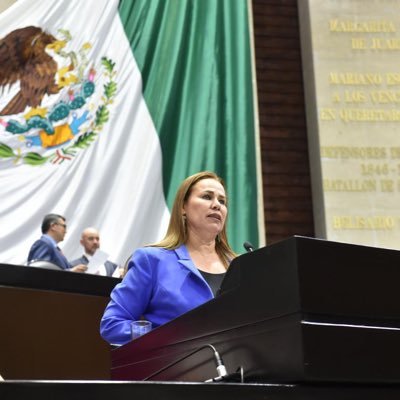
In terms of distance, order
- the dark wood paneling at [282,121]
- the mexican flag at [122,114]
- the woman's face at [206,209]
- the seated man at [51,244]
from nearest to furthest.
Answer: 1. the woman's face at [206,209]
2. the seated man at [51,244]
3. the mexican flag at [122,114]
4. the dark wood paneling at [282,121]

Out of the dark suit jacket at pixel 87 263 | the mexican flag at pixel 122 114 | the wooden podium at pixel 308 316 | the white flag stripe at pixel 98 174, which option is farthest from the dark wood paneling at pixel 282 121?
the wooden podium at pixel 308 316

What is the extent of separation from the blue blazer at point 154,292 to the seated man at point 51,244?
351 cm

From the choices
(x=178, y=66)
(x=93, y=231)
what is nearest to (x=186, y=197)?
(x=93, y=231)

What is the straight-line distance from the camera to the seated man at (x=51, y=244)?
238 inches

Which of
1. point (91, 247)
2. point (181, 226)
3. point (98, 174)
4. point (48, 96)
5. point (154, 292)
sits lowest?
point (154, 292)

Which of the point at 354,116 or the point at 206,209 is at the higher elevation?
the point at 354,116

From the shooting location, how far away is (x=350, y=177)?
7262 mm

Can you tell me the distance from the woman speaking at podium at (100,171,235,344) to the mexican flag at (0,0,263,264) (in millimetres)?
4041

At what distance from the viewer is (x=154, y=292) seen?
238cm

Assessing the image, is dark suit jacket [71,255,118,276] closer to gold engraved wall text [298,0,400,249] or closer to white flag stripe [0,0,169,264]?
white flag stripe [0,0,169,264]

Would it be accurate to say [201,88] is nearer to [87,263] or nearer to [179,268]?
[87,263]

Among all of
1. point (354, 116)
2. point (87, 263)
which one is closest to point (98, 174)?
point (87, 263)

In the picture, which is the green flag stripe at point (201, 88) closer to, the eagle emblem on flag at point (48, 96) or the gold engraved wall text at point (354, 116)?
the eagle emblem on flag at point (48, 96)

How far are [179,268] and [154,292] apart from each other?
11 cm
